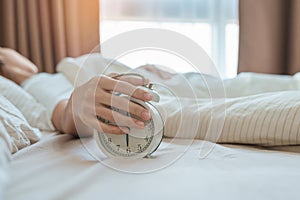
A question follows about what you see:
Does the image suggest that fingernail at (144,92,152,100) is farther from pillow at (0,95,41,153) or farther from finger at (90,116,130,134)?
pillow at (0,95,41,153)

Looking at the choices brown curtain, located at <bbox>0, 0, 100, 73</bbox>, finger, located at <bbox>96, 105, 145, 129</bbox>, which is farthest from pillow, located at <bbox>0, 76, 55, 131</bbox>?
brown curtain, located at <bbox>0, 0, 100, 73</bbox>

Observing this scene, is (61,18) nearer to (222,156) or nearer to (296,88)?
(296,88)

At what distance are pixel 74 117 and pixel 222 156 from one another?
1.03 ft

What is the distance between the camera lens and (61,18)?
2324 millimetres

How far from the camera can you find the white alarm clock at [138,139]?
77 cm

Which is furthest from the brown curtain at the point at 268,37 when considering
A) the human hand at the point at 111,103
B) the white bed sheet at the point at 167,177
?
the human hand at the point at 111,103

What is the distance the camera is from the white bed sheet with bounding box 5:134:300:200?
25.1 inches

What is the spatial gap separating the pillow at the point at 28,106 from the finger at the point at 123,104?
44 cm

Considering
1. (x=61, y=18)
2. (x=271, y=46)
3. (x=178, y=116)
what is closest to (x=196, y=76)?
(x=178, y=116)

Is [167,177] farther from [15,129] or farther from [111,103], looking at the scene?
[15,129]

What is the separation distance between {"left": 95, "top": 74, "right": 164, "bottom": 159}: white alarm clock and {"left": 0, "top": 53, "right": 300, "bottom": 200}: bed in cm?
2

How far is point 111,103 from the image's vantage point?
30.8 inches

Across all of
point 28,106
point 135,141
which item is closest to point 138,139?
point 135,141

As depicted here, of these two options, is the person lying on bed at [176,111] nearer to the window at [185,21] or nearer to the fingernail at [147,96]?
the fingernail at [147,96]
